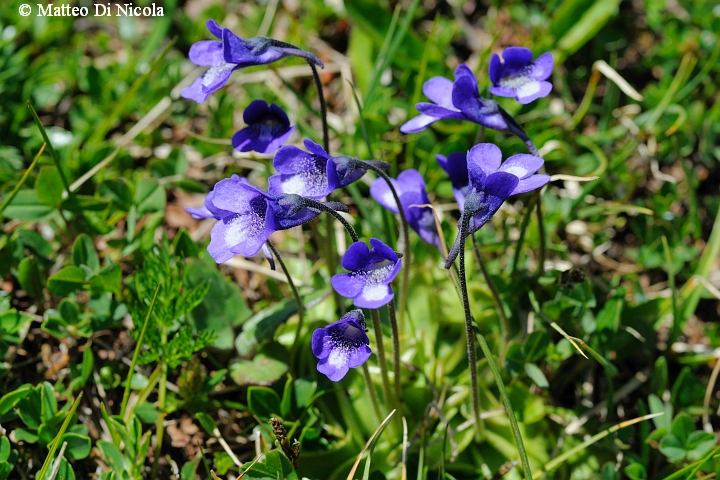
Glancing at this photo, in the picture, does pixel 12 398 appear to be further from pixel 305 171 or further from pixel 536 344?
pixel 536 344

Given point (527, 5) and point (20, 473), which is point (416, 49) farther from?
point (20, 473)

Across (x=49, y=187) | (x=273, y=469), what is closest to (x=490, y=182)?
(x=273, y=469)

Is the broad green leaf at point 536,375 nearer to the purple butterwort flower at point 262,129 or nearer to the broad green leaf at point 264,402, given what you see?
the broad green leaf at point 264,402

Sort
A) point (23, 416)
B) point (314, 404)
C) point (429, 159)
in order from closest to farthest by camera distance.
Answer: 1. point (23, 416)
2. point (314, 404)
3. point (429, 159)

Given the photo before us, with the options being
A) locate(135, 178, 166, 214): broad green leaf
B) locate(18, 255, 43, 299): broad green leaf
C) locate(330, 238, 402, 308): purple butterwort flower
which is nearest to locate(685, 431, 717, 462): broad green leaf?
locate(330, 238, 402, 308): purple butterwort flower

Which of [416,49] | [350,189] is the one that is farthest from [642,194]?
[350,189]
